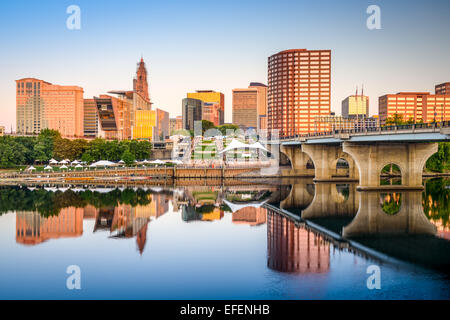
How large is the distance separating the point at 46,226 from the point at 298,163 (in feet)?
249

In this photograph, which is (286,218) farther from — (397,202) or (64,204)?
(64,204)

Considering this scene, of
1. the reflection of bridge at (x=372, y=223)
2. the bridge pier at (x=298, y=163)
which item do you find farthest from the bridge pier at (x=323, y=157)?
the reflection of bridge at (x=372, y=223)

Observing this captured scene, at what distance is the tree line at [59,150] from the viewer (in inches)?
4419

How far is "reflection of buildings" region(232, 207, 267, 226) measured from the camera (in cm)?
5046

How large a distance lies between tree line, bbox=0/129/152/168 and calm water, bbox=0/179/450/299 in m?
47.9

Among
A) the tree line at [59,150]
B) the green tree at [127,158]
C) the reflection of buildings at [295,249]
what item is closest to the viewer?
the reflection of buildings at [295,249]

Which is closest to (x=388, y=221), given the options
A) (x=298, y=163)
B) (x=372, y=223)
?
(x=372, y=223)

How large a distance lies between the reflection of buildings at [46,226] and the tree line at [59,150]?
63.1 metres

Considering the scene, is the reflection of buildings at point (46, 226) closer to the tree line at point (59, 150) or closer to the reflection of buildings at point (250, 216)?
the reflection of buildings at point (250, 216)

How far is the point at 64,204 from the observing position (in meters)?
61.3

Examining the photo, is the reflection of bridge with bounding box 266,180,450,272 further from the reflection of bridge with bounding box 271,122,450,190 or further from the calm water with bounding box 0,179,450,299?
the reflection of bridge with bounding box 271,122,450,190

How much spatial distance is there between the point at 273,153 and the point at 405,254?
95375 mm

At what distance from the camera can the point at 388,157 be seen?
69062 millimetres
